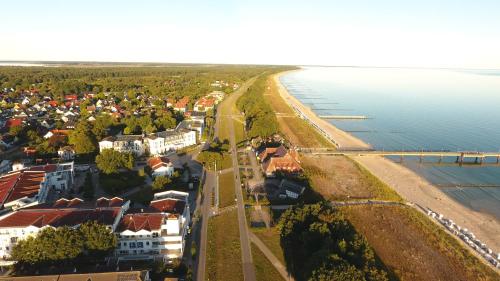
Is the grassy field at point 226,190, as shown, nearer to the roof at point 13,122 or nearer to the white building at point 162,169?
the white building at point 162,169

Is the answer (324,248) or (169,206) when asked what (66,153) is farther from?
(324,248)

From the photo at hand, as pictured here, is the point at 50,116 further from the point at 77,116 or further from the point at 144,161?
the point at 144,161

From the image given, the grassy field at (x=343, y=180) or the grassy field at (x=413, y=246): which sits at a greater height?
the grassy field at (x=343, y=180)

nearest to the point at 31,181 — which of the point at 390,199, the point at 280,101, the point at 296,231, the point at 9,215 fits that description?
the point at 9,215

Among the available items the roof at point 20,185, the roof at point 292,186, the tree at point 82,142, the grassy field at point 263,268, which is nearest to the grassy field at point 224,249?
the grassy field at point 263,268

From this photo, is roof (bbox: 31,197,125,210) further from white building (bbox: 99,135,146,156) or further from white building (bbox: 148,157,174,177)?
white building (bbox: 99,135,146,156)

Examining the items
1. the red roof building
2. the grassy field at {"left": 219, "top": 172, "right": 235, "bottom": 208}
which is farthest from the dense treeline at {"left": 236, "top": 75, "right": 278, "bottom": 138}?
the grassy field at {"left": 219, "top": 172, "right": 235, "bottom": 208}

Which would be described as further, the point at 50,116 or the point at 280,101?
the point at 280,101

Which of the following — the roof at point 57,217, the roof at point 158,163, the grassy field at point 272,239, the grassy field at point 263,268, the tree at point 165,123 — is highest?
the tree at point 165,123
